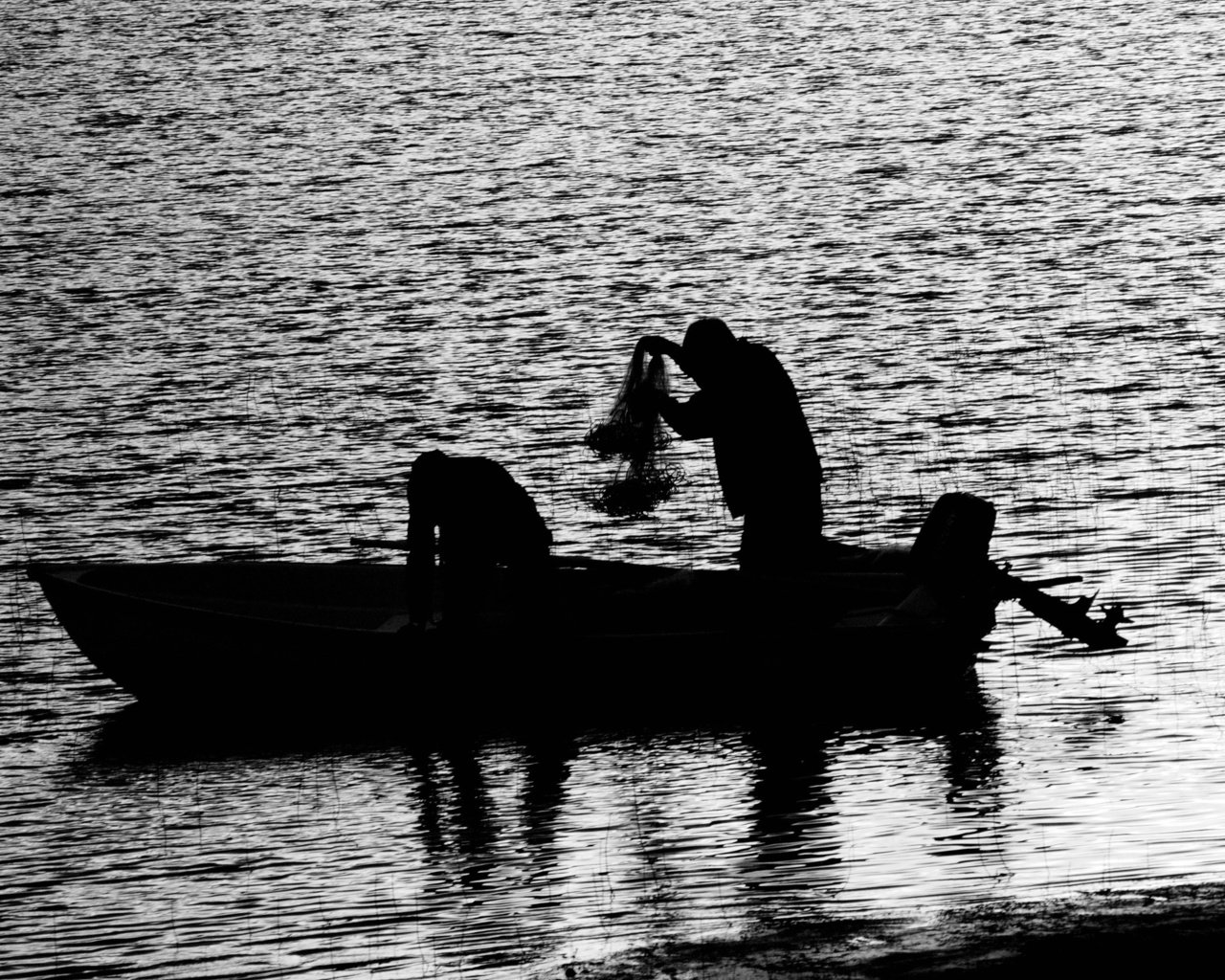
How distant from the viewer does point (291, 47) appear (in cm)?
6512

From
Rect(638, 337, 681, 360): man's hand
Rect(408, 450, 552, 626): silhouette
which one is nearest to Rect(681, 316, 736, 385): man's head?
Rect(638, 337, 681, 360): man's hand

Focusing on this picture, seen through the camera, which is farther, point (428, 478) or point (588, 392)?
point (588, 392)

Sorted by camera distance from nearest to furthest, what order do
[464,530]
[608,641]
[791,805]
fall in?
[791,805] < [608,641] < [464,530]

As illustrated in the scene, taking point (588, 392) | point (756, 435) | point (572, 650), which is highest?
point (756, 435)

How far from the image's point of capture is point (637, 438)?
14273mm

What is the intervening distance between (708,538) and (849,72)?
39716 millimetres

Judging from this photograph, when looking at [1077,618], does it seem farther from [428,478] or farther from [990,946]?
[990,946]

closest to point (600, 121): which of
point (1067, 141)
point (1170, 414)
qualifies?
point (1067, 141)

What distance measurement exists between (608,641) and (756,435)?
147 centimetres

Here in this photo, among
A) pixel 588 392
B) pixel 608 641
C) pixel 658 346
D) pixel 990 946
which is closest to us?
pixel 990 946

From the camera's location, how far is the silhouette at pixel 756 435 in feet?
46.4

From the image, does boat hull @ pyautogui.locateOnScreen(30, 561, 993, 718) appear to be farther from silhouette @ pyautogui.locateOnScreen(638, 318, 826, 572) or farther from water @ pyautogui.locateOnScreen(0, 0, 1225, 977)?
water @ pyautogui.locateOnScreen(0, 0, 1225, 977)

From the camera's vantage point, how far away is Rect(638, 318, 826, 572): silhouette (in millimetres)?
14148

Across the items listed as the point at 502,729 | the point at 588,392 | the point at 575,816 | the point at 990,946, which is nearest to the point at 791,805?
the point at 575,816
